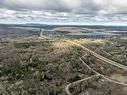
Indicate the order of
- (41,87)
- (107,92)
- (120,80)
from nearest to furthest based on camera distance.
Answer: (107,92) → (41,87) → (120,80)

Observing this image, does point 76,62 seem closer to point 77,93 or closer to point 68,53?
point 68,53

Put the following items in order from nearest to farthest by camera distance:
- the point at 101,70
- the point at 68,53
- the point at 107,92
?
the point at 107,92, the point at 101,70, the point at 68,53

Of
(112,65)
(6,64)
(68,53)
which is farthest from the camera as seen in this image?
(68,53)

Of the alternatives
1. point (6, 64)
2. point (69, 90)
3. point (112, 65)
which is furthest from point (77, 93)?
point (6, 64)

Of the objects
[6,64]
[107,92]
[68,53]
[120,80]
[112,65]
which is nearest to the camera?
[107,92]

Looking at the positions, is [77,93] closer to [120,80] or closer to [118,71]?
[120,80]

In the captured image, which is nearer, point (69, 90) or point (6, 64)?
point (69, 90)

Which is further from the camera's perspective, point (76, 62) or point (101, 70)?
point (76, 62)

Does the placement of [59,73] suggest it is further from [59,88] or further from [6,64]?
[6,64]

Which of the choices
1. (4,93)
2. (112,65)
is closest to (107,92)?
(4,93)
